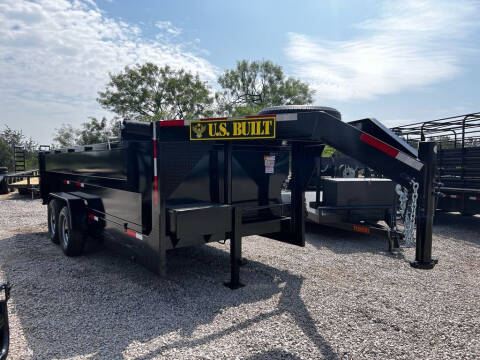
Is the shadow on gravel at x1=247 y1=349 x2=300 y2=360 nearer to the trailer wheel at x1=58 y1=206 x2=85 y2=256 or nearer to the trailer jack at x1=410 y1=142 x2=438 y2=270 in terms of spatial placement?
the trailer jack at x1=410 y1=142 x2=438 y2=270

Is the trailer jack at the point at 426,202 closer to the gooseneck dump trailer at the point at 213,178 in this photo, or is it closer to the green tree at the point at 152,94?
the gooseneck dump trailer at the point at 213,178

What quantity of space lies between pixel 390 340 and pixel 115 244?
342 cm

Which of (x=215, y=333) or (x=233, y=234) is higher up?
(x=233, y=234)

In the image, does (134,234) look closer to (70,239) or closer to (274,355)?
(70,239)

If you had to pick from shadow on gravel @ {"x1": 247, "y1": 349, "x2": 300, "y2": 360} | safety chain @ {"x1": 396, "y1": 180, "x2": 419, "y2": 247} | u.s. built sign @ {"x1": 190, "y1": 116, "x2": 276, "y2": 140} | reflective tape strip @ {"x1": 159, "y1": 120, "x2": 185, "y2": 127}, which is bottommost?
shadow on gravel @ {"x1": 247, "y1": 349, "x2": 300, "y2": 360}

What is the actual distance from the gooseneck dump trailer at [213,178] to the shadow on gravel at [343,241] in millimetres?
1551

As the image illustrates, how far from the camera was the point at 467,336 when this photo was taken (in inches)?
122

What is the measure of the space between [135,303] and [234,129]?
215 centimetres

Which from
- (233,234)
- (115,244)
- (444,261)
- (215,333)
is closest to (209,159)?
(233,234)

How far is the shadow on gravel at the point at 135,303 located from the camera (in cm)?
298

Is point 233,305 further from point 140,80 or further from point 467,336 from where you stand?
point 140,80

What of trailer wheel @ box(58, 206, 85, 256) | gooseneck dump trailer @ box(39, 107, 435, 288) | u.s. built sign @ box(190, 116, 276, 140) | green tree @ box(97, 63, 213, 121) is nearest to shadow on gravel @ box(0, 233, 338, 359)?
trailer wheel @ box(58, 206, 85, 256)

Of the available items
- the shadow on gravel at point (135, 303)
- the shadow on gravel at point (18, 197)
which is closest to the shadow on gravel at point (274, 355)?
the shadow on gravel at point (135, 303)

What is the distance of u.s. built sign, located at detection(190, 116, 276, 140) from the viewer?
11.3 ft
